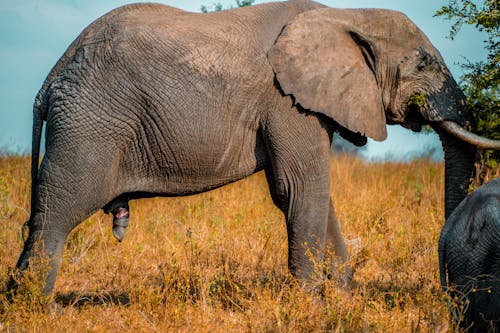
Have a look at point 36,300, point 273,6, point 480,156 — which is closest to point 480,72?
point 480,156

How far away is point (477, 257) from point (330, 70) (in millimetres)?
1811

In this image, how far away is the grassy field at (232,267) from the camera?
5078mm

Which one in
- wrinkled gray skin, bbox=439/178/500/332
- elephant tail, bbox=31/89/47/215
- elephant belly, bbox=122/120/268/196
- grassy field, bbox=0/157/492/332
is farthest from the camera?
elephant tail, bbox=31/89/47/215

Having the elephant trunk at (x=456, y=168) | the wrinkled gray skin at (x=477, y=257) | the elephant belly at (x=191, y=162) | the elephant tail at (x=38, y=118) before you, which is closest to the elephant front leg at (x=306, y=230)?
the elephant belly at (x=191, y=162)

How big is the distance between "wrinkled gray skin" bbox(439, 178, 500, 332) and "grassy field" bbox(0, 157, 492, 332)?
0.18m

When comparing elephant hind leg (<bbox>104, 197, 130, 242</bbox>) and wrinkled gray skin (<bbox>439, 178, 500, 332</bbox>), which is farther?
elephant hind leg (<bbox>104, 197, 130, 242</bbox>)

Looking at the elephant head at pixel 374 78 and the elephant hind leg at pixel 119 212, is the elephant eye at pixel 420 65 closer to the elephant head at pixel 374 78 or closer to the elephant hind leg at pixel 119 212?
the elephant head at pixel 374 78

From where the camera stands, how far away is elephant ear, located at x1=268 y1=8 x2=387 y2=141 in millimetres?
5516

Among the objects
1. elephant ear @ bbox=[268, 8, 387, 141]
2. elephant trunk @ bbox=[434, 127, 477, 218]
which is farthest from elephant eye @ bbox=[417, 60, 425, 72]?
elephant trunk @ bbox=[434, 127, 477, 218]

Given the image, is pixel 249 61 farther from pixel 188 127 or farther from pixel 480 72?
pixel 480 72

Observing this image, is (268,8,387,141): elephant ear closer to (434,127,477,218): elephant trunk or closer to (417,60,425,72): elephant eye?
(417,60,425,72): elephant eye

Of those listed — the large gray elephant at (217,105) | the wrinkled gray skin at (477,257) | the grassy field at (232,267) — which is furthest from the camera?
the large gray elephant at (217,105)

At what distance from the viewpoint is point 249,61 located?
18.0 ft

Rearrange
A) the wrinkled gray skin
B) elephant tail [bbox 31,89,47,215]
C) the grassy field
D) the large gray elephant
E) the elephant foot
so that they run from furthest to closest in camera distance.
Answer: the elephant foot < elephant tail [bbox 31,89,47,215] < the large gray elephant < the grassy field < the wrinkled gray skin
